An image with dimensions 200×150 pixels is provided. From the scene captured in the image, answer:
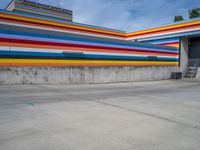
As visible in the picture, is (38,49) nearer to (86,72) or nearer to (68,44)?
(68,44)

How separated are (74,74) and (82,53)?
1735 millimetres

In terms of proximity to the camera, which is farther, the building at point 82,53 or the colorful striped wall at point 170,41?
the colorful striped wall at point 170,41

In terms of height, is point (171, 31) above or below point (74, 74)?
above

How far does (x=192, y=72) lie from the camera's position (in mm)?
20938

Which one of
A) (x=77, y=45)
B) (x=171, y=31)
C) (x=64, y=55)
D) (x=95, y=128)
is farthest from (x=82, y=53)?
(x=171, y=31)

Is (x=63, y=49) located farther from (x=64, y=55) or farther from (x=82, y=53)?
(x=82, y=53)

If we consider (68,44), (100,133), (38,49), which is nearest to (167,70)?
(68,44)

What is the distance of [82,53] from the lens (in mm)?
13141

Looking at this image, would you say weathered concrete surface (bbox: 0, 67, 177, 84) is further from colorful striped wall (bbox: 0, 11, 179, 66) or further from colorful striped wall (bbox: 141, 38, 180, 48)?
colorful striped wall (bbox: 141, 38, 180, 48)

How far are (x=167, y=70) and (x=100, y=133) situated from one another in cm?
1733

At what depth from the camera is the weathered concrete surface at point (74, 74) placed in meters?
10.1

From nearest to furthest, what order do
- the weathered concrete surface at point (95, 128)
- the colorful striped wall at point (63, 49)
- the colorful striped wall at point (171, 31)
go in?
the weathered concrete surface at point (95, 128) → the colorful striped wall at point (63, 49) → the colorful striped wall at point (171, 31)

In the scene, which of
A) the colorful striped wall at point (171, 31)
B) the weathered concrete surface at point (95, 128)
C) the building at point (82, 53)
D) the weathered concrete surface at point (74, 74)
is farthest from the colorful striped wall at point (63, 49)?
the weathered concrete surface at point (95, 128)

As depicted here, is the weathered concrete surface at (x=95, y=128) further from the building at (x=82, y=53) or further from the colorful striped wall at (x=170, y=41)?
the colorful striped wall at (x=170, y=41)
